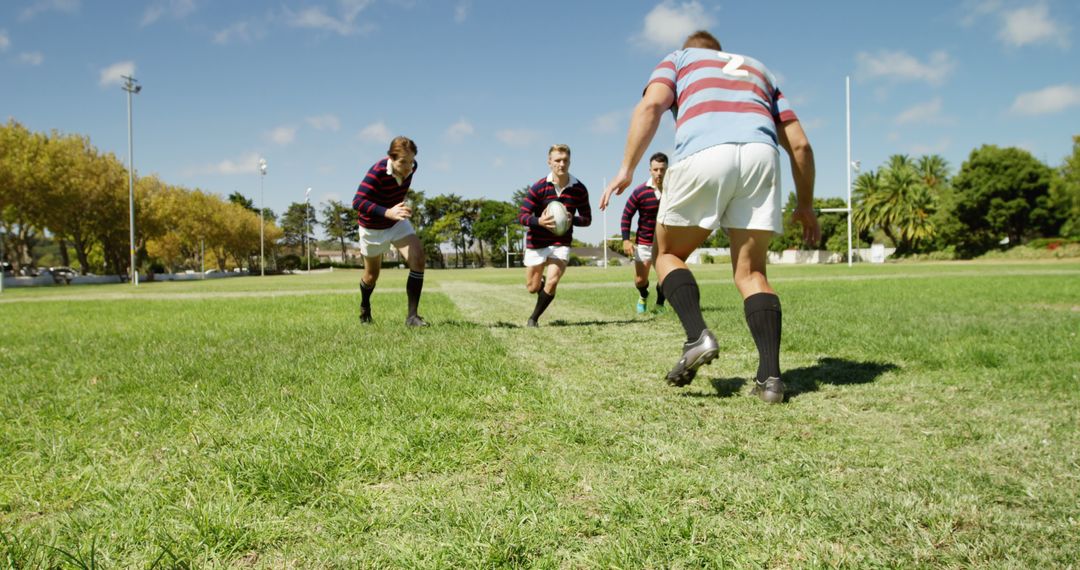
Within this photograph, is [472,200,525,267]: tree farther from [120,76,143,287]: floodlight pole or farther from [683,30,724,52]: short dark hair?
[683,30,724,52]: short dark hair

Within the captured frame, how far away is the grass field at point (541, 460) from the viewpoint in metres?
1.57

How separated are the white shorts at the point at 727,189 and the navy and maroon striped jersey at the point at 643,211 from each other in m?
5.16

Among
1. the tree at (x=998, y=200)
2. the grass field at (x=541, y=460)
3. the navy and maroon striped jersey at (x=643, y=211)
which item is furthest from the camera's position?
the tree at (x=998, y=200)

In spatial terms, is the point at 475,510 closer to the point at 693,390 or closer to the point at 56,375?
the point at 693,390

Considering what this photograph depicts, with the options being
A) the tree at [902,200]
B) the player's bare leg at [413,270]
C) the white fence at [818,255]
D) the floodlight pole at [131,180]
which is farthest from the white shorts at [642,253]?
the white fence at [818,255]

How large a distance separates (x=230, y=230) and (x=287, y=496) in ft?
237

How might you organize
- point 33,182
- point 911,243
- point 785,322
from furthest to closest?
point 911,243 < point 33,182 < point 785,322

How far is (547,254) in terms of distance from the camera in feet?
24.2

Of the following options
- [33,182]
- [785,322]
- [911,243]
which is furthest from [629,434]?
[911,243]

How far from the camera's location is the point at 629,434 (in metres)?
2.56

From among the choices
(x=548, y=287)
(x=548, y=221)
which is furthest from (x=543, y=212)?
(x=548, y=287)

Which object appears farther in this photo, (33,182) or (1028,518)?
(33,182)

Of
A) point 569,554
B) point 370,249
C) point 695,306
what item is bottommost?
point 569,554

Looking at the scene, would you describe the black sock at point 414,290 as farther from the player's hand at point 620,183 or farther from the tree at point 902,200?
the tree at point 902,200
